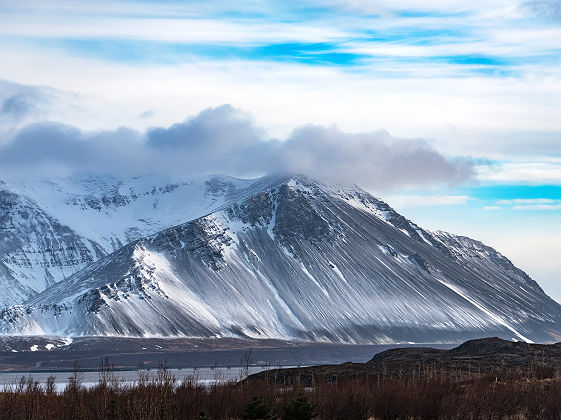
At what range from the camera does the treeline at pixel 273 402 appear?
51656mm

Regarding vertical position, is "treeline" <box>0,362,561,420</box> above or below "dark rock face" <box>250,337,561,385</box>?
below

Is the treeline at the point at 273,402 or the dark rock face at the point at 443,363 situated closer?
the treeline at the point at 273,402

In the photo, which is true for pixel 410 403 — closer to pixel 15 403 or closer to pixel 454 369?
pixel 15 403

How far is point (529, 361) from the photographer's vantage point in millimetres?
96062

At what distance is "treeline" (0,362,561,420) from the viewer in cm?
5166

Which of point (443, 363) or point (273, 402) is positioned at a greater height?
point (443, 363)

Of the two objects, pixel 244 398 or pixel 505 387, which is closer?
pixel 244 398

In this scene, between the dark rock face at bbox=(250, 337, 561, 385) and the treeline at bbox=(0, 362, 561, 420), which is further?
the dark rock face at bbox=(250, 337, 561, 385)

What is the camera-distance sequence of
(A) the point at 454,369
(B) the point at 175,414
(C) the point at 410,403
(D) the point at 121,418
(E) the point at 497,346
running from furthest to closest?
(E) the point at 497,346
(A) the point at 454,369
(C) the point at 410,403
(B) the point at 175,414
(D) the point at 121,418

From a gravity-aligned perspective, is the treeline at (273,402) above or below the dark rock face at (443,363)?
below

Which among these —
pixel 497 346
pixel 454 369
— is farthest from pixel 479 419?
pixel 497 346

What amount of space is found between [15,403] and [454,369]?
48417mm

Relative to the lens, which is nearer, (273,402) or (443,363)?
(273,402)

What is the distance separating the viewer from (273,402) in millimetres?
60125
